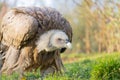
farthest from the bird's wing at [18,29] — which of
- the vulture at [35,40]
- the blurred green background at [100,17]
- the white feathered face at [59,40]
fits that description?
the blurred green background at [100,17]

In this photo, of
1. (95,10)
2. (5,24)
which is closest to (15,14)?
(5,24)

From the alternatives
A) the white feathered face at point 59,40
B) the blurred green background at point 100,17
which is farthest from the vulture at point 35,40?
the blurred green background at point 100,17

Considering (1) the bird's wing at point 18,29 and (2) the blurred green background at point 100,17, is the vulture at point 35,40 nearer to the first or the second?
(1) the bird's wing at point 18,29

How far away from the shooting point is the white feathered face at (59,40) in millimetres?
8945

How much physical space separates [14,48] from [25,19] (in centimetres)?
67

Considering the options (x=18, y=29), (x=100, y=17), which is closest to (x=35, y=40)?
(x=18, y=29)

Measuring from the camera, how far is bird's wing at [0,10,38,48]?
29.2ft

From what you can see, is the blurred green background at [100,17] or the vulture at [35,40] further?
the blurred green background at [100,17]

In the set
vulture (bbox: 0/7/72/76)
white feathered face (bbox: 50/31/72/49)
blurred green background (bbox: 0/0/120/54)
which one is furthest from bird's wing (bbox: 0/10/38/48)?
blurred green background (bbox: 0/0/120/54)

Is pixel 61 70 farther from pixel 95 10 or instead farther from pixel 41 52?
pixel 95 10

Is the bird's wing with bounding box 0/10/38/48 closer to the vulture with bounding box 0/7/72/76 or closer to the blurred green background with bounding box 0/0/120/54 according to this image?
the vulture with bounding box 0/7/72/76

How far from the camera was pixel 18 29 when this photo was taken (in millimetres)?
9078

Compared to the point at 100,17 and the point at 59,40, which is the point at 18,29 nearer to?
the point at 59,40

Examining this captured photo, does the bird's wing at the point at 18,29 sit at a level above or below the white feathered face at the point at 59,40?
above
